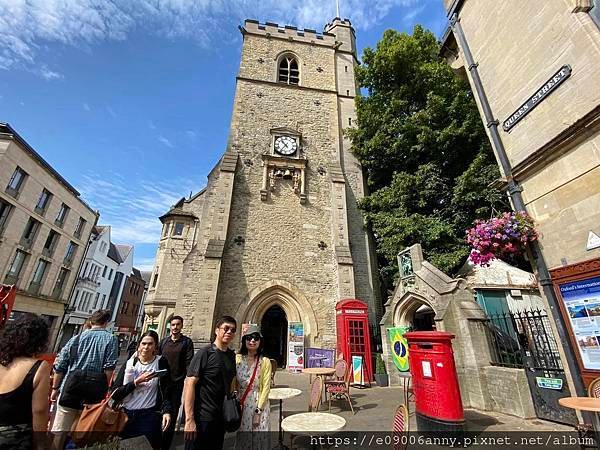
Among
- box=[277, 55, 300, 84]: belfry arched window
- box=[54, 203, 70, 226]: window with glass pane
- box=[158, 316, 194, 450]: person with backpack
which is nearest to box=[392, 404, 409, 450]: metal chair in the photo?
box=[158, 316, 194, 450]: person with backpack

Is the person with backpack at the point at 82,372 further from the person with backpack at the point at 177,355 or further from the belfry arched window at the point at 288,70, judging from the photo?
the belfry arched window at the point at 288,70

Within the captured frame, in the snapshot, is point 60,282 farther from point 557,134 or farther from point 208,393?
point 557,134

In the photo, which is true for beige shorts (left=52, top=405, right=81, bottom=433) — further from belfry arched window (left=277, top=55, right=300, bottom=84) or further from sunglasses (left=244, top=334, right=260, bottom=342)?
belfry arched window (left=277, top=55, right=300, bottom=84)

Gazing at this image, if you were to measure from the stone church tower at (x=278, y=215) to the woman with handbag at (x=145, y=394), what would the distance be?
7.67 metres

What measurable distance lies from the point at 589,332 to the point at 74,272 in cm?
3024

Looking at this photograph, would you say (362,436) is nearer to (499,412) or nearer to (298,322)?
(499,412)

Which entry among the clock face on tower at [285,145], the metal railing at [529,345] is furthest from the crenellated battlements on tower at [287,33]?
the metal railing at [529,345]

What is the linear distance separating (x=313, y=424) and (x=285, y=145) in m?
13.8

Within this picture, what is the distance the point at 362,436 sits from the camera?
173 inches

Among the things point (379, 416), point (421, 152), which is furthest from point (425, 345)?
point (421, 152)

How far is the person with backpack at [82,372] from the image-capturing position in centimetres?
294

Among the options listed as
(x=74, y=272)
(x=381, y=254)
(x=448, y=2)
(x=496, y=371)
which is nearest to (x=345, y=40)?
(x=448, y=2)

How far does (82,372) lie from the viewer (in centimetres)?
307

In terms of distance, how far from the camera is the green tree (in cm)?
1166
